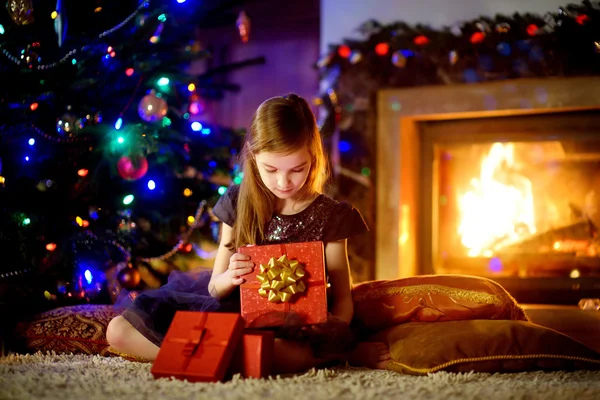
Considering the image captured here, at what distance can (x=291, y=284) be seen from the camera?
1487mm

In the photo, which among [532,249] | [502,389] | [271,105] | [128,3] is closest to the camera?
[502,389]

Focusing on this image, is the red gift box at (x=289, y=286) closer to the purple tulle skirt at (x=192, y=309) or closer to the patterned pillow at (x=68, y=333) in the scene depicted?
the purple tulle skirt at (x=192, y=309)

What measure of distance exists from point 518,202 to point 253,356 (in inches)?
65.8

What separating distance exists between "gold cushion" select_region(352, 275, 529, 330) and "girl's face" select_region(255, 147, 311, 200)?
1.49 feet

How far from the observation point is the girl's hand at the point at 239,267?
1.53 metres

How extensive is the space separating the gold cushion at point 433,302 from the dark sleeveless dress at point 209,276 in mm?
242

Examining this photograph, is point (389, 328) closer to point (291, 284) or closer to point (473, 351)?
point (473, 351)

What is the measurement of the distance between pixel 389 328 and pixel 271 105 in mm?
695

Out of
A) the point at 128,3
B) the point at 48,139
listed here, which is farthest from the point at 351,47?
the point at 48,139

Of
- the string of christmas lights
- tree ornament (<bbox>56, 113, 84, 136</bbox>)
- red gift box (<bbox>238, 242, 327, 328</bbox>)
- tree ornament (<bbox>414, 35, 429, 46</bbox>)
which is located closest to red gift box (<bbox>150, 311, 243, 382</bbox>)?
red gift box (<bbox>238, 242, 327, 328</bbox>)

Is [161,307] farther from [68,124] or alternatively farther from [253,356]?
[68,124]

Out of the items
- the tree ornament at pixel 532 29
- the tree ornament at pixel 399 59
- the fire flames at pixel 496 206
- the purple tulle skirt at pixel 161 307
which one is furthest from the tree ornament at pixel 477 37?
the purple tulle skirt at pixel 161 307

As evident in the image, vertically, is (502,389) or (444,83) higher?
(444,83)

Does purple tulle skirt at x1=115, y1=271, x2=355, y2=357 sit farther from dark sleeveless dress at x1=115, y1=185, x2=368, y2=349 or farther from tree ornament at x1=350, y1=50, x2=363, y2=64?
tree ornament at x1=350, y1=50, x2=363, y2=64
